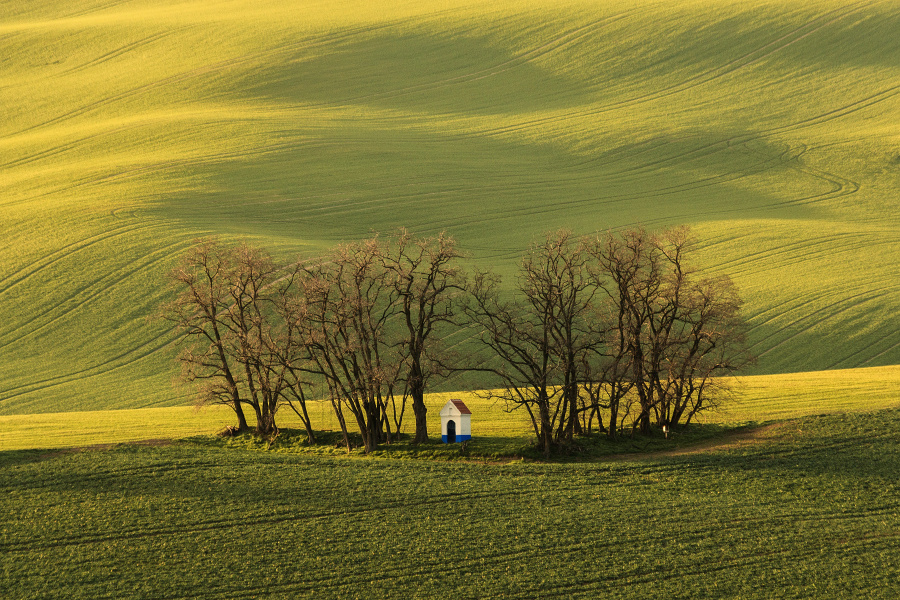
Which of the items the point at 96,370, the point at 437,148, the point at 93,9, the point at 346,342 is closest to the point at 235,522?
the point at 346,342

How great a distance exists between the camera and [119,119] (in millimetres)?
95000

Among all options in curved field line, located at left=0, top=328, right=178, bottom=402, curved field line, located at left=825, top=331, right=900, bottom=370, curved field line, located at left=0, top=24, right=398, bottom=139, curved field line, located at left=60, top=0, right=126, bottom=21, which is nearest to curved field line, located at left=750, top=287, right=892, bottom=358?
curved field line, located at left=825, top=331, right=900, bottom=370

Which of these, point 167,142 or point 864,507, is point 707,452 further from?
point 167,142

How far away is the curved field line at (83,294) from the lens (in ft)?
177

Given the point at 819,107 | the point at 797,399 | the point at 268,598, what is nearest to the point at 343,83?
the point at 819,107

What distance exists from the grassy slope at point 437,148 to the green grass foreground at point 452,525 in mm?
20639

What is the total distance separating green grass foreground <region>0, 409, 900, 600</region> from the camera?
844 inches

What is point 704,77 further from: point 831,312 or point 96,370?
point 96,370

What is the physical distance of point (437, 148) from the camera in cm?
8625

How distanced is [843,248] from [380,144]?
42.0 meters

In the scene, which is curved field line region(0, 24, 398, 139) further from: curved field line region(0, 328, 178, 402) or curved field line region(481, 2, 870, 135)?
curved field line region(0, 328, 178, 402)

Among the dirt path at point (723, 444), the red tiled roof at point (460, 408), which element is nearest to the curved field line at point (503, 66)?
the red tiled roof at point (460, 408)

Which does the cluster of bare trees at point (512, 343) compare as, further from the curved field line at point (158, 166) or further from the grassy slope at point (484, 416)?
the curved field line at point (158, 166)

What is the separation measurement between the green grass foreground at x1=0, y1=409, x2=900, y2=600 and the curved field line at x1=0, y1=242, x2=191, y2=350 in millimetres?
25027
